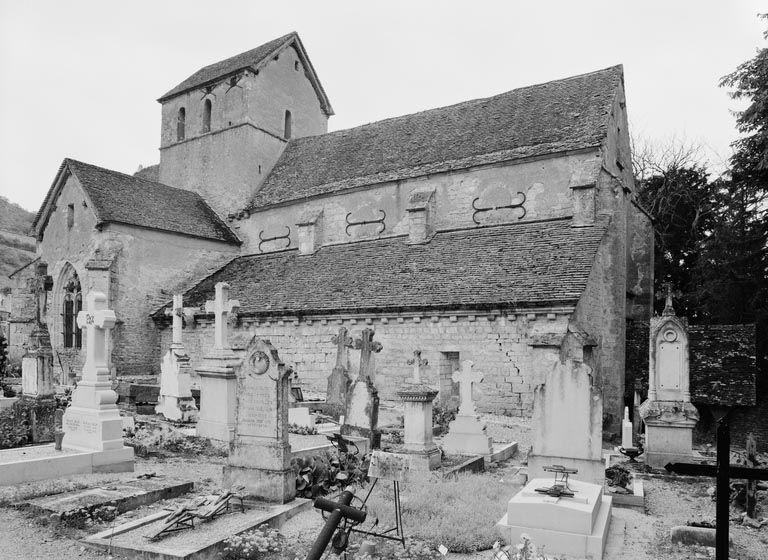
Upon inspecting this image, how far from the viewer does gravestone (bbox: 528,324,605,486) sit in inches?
323

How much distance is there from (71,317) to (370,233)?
12023mm

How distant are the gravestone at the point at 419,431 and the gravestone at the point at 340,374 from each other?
165 inches

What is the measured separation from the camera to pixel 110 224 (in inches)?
870

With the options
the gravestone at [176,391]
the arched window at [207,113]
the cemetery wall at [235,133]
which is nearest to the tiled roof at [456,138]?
the cemetery wall at [235,133]

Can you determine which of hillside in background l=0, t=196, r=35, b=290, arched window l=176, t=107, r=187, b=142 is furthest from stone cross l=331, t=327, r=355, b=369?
hillside in background l=0, t=196, r=35, b=290

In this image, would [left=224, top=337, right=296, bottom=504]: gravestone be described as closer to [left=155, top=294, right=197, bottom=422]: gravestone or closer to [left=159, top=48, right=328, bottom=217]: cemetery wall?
[left=155, top=294, right=197, bottom=422]: gravestone

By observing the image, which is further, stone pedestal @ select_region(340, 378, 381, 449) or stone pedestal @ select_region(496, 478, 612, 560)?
stone pedestal @ select_region(340, 378, 381, 449)

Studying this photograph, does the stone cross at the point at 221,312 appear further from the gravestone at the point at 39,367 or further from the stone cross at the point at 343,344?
the gravestone at the point at 39,367

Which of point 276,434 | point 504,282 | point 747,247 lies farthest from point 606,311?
point 276,434

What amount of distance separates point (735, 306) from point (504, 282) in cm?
1048

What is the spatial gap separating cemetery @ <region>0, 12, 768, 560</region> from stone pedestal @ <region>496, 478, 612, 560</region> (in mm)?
30

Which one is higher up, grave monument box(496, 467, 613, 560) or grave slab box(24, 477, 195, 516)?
grave monument box(496, 467, 613, 560)

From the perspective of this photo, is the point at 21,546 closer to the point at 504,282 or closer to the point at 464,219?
the point at 504,282

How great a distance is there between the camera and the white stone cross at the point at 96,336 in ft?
33.0
